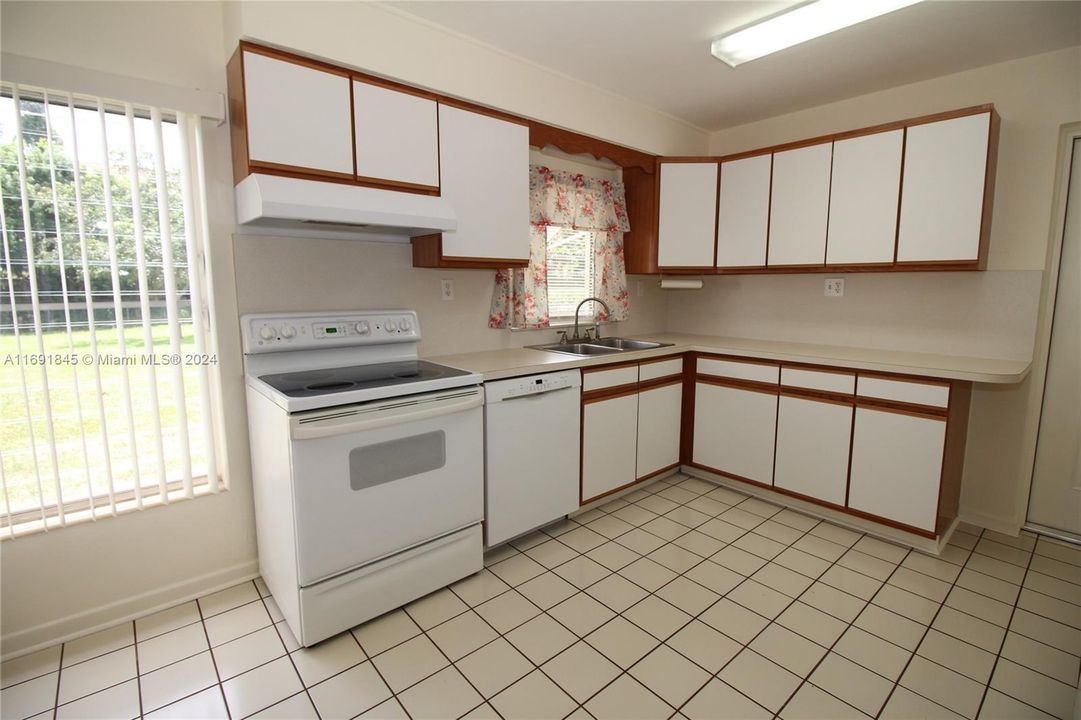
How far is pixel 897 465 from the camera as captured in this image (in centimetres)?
259

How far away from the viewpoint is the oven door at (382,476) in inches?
71.6

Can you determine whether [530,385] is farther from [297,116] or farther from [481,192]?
[297,116]

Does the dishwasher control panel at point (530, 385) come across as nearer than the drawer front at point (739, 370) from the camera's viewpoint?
Yes

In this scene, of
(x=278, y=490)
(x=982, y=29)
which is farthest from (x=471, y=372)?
(x=982, y=29)

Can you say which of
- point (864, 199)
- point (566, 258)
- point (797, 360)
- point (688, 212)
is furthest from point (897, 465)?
point (566, 258)

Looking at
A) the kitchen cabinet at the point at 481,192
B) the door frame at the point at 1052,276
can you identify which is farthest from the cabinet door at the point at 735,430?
the kitchen cabinet at the point at 481,192

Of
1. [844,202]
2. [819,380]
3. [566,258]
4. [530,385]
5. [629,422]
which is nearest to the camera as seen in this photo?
[530,385]

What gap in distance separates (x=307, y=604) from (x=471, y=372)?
42.8 inches

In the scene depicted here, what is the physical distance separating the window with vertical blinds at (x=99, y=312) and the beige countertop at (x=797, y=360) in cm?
118

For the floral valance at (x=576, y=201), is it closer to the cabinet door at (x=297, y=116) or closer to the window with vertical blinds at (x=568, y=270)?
the window with vertical blinds at (x=568, y=270)

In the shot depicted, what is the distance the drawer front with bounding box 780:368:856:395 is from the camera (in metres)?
2.73

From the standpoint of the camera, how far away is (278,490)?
6.40ft

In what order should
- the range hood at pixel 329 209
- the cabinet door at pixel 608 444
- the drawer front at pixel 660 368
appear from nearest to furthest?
the range hood at pixel 329 209 → the cabinet door at pixel 608 444 → the drawer front at pixel 660 368

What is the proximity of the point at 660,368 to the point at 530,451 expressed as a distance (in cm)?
114
